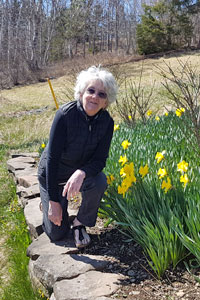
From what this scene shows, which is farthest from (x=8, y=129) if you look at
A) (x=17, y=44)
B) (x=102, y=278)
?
(x=17, y=44)

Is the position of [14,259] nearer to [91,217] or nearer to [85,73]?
[91,217]

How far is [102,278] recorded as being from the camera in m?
1.84

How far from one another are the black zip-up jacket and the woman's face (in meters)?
0.05

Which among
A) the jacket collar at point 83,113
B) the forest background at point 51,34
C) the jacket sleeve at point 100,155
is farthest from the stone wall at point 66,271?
the forest background at point 51,34

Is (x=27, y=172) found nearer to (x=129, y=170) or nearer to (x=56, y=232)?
(x=56, y=232)

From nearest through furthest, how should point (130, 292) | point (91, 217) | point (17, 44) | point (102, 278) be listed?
point (130, 292) → point (102, 278) → point (91, 217) → point (17, 44)

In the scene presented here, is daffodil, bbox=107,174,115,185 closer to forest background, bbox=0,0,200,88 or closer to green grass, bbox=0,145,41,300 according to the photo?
green grass, bbox=0,145,41,300

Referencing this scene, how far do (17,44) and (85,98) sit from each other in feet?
85.3

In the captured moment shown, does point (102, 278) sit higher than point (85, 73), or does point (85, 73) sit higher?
point (85, 73)

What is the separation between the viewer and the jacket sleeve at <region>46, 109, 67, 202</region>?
2.14 meters

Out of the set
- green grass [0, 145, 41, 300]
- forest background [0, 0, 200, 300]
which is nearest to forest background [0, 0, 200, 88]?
forest background [0, 0, 200, 300]

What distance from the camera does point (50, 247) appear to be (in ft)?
7.56

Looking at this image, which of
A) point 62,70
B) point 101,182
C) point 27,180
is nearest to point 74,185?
point 101,182

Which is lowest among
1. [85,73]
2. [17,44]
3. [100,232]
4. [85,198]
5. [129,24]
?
[100,232]
